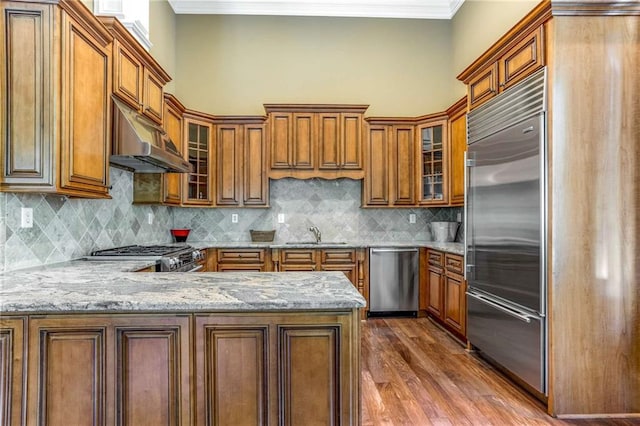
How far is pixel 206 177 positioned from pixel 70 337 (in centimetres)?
316

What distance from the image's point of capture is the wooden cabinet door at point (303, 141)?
14.5 feet

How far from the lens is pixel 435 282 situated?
4.05 meters

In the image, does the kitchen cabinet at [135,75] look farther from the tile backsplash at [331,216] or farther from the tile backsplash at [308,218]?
the tile backsplash at [331,216]

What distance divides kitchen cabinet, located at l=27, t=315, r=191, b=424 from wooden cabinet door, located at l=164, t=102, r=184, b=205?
250 centimetres

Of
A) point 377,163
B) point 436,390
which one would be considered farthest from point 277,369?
point 377,163

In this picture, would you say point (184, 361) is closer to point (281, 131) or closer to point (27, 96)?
point (27, 96)

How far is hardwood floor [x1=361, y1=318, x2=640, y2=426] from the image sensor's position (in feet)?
7.18

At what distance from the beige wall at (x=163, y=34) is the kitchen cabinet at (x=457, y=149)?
3.35m

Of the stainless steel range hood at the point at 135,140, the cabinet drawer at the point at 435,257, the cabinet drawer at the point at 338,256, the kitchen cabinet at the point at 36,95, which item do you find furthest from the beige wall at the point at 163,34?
the cabinet drawer at the point at 435,257

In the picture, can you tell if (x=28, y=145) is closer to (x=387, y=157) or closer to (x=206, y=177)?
(x=206, y=177)

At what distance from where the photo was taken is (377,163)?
14.9 feet

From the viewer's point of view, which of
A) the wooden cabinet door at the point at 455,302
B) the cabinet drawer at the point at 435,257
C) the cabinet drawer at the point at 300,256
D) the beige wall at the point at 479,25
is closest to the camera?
the wooden cabinet door at the point at 455,302

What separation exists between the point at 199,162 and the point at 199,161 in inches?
0.5

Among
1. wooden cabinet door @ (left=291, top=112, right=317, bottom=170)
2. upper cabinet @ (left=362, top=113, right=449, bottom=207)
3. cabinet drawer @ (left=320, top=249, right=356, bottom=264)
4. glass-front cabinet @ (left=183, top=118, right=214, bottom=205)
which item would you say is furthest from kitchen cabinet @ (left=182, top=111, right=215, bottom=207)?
upper cabinet @ (left=362, top=113, right=449, bottom=207)
